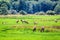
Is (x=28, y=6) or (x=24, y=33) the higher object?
(x=24, y=33)

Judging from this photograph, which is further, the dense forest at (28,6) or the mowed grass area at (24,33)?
the dense forest at (28,6)

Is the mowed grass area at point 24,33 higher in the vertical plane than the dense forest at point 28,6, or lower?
higher

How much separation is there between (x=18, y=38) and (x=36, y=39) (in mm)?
863

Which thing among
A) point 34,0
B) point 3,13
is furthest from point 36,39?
point 34,0

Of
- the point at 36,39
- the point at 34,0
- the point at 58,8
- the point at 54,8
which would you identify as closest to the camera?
the point at 36,39

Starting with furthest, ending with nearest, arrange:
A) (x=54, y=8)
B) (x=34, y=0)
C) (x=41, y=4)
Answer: (x=34, y=0)
(x=41, y=4)
(x=54, y=8)

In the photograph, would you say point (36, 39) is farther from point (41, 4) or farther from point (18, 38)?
point (41, 4)

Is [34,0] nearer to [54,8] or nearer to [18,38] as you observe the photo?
[54,8]

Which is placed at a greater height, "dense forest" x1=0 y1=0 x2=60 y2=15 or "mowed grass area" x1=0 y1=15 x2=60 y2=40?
"mowed grass area" x1=0 y1=15 x2=60 y2=40

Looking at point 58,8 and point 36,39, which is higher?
point 36,39

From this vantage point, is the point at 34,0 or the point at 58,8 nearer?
the point at 58,8

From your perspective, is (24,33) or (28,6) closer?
(24,33)

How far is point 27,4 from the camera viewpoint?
1119 inches

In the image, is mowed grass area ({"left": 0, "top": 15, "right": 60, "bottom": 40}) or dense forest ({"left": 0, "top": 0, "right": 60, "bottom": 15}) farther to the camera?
dense forest ({"left": 0, "top": 0, "right": 60, "bottom": 15})
